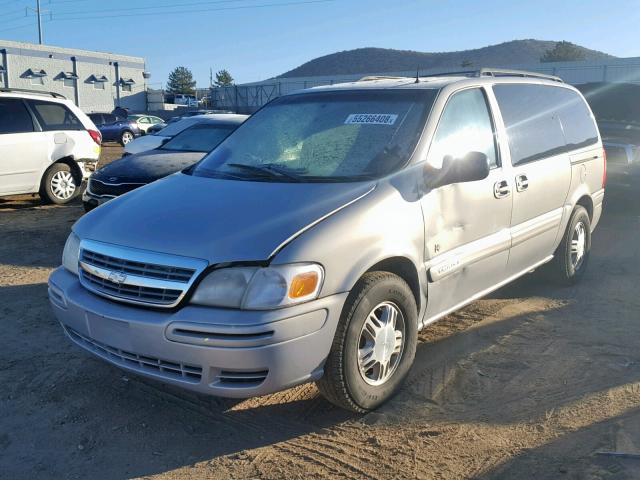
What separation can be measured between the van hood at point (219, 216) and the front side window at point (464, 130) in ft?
2.24

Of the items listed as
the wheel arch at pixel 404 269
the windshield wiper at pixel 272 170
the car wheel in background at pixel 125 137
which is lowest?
the wheel arch at pixel 404 269

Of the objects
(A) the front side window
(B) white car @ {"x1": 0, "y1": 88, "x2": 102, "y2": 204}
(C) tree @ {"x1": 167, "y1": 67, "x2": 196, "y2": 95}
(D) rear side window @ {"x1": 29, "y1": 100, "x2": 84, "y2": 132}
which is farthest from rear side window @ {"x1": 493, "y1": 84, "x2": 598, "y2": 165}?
(C) tree @ {"x1": 167, "y1": 67, "x2": 196, "y2": 95}

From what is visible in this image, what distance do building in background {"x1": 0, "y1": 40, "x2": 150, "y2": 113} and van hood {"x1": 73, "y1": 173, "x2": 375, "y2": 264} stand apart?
4372 cm

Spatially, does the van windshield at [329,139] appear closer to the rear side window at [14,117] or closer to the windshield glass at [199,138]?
the windshield glass at [199,138]

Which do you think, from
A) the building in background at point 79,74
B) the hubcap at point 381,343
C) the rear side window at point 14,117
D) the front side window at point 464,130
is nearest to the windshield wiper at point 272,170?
the front side window at point 464,130

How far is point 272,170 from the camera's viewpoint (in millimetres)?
3953

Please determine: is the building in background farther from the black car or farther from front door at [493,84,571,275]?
front door at [493,84,571,275]

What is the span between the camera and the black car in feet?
24.5

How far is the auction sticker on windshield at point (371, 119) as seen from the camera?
399 centimetres

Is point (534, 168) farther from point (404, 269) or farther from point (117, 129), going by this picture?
point (117, 129)

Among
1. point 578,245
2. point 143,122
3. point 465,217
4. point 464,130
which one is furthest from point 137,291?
point 143,122

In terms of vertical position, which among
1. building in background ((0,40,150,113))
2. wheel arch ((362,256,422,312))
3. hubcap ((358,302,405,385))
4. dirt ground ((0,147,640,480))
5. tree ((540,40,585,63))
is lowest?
dirt ground ((0,147,640,480))

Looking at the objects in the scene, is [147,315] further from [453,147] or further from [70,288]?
[453,147]

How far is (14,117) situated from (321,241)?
8.03 meters
